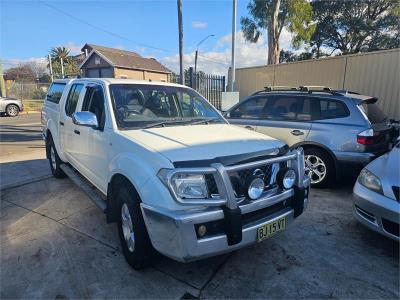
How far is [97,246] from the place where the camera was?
346cm

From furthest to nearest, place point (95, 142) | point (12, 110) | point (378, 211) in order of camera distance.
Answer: point (12, 110), point (95, 142), point (378, 211)

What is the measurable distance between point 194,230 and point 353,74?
8.60 m

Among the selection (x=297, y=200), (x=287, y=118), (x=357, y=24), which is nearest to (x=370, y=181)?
(x=297, y=200)

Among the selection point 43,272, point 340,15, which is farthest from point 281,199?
point 340,15

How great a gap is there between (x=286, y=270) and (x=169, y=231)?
1366 mm

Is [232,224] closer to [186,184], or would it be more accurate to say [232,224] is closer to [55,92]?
[186,184]

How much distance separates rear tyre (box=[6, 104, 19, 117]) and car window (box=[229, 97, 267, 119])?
19292 millimetres

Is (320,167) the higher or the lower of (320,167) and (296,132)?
the lower

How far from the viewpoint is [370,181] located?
3.44 meters

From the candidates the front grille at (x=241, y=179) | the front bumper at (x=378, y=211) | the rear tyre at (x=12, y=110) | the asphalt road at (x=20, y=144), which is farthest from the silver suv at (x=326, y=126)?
the rear tyre at (x=12, y=110)

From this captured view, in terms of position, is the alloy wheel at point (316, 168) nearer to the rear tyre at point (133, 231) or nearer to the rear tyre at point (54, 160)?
the rear tyre at point (133, 231)

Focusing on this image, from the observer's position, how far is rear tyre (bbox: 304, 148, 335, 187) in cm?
521

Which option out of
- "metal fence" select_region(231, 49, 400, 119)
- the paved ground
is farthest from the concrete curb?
"metal fence" select_region(231, 49, 400, 119)

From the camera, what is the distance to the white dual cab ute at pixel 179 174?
7.84 feet
